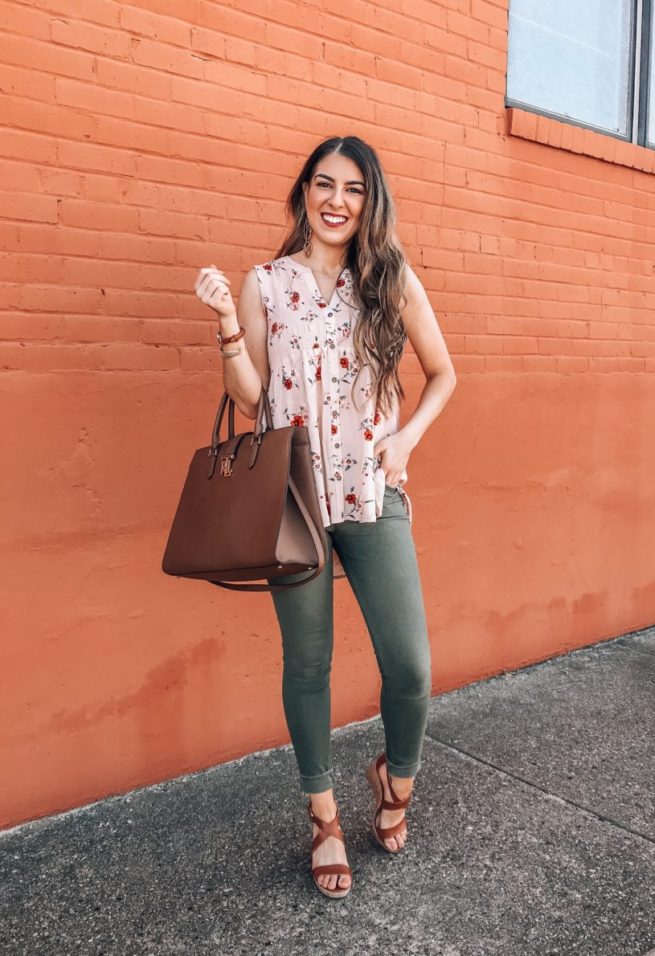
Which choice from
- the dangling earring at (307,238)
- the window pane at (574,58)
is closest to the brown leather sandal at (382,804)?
the dangling earring at (307,238)

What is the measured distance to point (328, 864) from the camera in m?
2.28

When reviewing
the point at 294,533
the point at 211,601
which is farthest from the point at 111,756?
the point at 294,533

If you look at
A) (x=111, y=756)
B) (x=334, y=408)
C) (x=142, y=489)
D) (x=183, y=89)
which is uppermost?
(x=183, y=89)

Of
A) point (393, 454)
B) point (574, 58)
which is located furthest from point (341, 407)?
point (574, 58)

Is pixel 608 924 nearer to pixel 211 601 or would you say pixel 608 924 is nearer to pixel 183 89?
pixel 211 601

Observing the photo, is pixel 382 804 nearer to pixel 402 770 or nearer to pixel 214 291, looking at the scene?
pixel 402 770

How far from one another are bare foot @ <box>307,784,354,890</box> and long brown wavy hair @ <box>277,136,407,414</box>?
1081 millimetres

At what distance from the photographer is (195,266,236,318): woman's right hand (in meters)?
2.04

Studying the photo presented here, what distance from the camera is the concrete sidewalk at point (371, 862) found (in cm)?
210

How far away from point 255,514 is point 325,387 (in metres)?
0.42

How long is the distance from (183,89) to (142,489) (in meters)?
1.27

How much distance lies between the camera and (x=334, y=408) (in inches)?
88.8

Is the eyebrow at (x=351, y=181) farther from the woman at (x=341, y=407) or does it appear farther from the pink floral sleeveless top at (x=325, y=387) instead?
the pink floral sleeveless top at (x=325, y=387)

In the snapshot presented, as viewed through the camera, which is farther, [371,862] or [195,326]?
[195,326]
